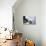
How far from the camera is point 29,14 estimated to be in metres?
4.85

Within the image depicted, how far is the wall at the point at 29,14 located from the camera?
482 cm

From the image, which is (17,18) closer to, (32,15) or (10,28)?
(32,15)

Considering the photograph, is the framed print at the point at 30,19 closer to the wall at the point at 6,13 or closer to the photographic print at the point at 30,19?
the photographic print at the point at 30,19

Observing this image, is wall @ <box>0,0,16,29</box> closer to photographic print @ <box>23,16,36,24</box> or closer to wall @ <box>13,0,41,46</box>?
wall @ <box>13,0,41,46</box>

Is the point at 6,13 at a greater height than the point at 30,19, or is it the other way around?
the point at 6,13

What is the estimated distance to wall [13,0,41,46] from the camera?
4.82 meters

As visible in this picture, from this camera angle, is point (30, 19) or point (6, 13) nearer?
point (6, 13)

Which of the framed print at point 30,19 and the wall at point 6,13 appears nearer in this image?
the wall at point 6,13

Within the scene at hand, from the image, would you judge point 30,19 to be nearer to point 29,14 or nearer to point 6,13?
point 29,14

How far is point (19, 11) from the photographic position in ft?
16.0

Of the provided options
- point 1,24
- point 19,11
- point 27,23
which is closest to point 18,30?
point 27,23

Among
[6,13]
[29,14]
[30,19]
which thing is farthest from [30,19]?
[6,13]

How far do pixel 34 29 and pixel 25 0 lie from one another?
52.2 inches

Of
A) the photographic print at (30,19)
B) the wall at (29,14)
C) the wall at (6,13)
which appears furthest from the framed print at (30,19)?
the wall at (6,13)
